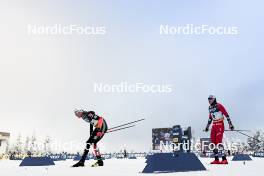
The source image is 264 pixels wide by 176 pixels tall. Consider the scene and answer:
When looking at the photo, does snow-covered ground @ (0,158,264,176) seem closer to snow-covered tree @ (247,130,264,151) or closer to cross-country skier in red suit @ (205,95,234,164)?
cross-country skier in red suit @ (205,95,234,164)

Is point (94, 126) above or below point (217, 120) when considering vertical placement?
below

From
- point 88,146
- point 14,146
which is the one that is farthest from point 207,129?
point 14,146

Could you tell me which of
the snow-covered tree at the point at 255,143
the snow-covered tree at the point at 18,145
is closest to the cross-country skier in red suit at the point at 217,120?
the snow-covered tree at the point at 255,143

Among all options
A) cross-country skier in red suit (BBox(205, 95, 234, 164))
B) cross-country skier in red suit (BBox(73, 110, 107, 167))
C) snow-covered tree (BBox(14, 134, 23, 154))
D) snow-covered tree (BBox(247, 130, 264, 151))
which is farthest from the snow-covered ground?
snow-covered tree (BBox(14, 134, 23, 154))

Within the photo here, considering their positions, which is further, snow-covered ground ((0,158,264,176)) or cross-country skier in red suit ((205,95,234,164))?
cross-country skier in red suit ((205,95,234,164))

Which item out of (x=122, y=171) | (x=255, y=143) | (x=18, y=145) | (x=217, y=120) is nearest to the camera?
(x=122, y=171)

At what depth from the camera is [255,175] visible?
8391 millimetres

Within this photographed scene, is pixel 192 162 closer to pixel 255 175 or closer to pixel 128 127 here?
pixel 255 175

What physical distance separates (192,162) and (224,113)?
621 centimetres

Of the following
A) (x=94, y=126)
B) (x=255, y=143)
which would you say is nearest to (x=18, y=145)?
(x=255, y=143)

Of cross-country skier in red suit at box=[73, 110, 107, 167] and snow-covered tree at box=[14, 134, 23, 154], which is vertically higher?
cross-country skier in red suit at box=[73, 110, 107, 167]

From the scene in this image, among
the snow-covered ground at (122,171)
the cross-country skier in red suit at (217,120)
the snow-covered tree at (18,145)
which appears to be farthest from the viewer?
the snow-covered tree at (18,145)

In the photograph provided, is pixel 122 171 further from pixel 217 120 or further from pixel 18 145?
pixel 18 145

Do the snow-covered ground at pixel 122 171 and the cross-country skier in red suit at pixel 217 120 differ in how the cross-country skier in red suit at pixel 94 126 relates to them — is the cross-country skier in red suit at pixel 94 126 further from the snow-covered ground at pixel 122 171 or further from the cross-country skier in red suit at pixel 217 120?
the cross-country skier in red suit at pixel 217 120
